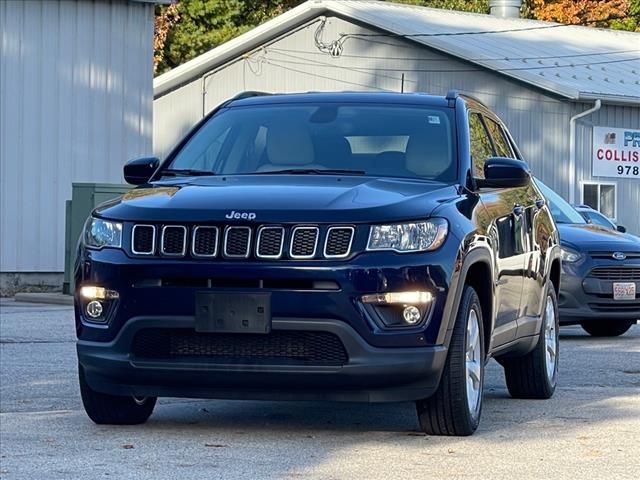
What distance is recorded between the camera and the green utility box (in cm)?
2144

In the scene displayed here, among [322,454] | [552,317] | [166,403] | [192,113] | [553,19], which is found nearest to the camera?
[322,454]

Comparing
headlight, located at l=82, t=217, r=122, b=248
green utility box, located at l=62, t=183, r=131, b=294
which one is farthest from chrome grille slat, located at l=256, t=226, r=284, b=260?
green utility box, located at l=62, t=183, r=131, b=294

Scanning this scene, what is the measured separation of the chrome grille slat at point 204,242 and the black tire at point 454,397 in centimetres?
125

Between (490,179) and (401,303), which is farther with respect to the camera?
(490,179)

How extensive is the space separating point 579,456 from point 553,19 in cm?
5103

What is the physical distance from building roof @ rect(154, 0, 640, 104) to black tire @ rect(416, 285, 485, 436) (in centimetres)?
2503

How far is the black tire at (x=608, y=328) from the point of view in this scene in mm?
16625

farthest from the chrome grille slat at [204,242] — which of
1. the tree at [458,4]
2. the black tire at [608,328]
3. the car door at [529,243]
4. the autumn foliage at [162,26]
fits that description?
the tree at [458,4]

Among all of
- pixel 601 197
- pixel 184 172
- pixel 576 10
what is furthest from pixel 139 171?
pixel 576 10

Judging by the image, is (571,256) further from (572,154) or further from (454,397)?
(572,154)

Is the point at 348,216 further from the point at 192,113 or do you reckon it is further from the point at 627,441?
the point at 192,113

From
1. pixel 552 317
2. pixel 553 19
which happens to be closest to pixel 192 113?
pixel 553 19

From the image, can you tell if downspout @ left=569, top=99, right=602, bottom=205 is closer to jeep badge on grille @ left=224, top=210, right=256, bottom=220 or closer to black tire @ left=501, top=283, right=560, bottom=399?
black tire @ left=501, top=283, right=560, bottom=399

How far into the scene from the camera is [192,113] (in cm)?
3912
